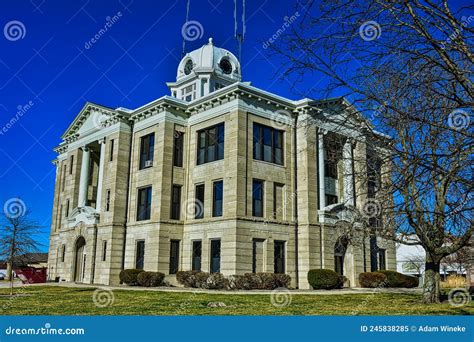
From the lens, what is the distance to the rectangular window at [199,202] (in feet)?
97.6

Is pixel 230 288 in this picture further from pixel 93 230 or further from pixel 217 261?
pixel 93 230

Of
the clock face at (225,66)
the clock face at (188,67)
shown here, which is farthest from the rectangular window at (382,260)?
the clock face at (188,67)

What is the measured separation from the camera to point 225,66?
39.5m

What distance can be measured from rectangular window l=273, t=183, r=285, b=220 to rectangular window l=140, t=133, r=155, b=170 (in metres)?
8.89

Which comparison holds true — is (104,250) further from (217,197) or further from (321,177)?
(321,177)

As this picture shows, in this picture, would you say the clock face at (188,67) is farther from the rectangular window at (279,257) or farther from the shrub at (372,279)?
the shrub at (372,279)

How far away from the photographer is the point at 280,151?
99.7ft

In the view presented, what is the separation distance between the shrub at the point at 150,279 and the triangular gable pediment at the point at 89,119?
12.9 m

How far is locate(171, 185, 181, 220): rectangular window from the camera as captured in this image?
30.4m

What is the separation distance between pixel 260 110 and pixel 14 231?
106ft

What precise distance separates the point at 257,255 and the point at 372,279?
8209 mm

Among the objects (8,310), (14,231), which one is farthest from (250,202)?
(14,231)
